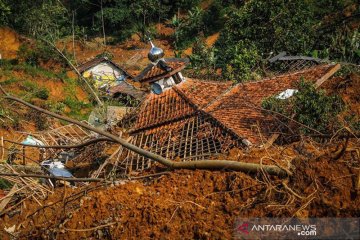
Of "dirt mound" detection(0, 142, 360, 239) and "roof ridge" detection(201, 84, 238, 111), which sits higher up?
"dirt mound" detection(0, 142, 360, 239)

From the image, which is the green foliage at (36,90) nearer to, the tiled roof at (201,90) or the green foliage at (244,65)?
the green foliage at (244,65)

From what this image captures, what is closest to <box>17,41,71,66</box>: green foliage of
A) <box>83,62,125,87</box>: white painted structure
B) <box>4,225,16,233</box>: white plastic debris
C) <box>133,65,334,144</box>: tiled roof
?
<box>83,62,125,87</box>: white painted structure

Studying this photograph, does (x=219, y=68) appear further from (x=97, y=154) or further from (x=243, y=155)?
(x=243, y=155)

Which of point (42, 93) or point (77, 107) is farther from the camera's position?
point (77, 107)

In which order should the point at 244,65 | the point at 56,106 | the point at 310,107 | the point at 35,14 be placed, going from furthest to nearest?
the point at 35,14
the point at 56,106
the point at 244,65
the point at 310,107

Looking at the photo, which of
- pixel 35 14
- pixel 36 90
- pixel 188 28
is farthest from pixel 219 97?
pixel 188 28

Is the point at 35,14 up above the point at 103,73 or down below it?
above

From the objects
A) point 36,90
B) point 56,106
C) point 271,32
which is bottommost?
point 56,106

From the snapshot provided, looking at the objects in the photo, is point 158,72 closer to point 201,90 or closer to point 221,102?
Result: point 201,90

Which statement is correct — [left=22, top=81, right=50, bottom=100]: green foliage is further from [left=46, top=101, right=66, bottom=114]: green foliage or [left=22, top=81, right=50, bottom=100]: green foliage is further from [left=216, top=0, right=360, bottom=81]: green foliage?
[left=216, top=0, right=360, bottom=81]: green foliage
